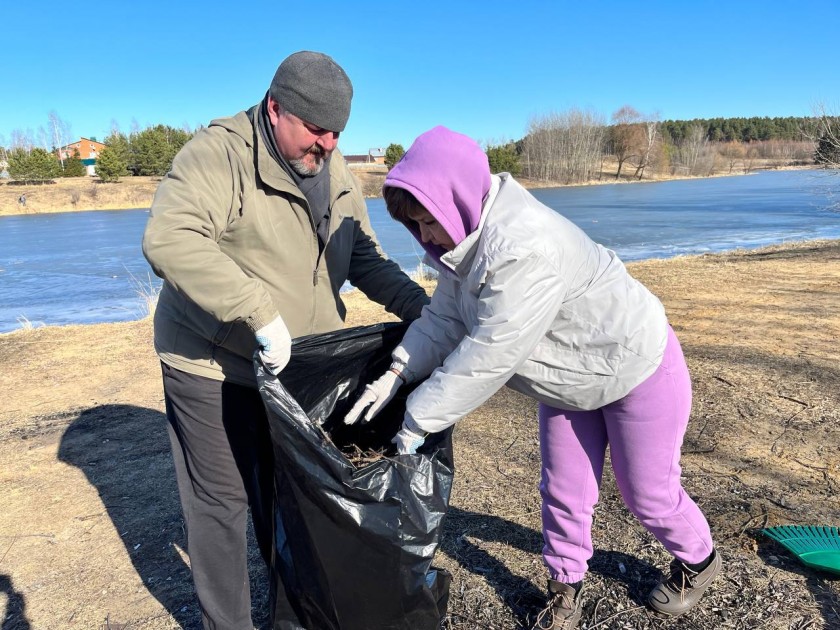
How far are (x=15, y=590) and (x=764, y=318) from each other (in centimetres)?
590

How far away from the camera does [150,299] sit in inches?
352

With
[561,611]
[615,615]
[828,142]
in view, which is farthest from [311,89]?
[828,142]

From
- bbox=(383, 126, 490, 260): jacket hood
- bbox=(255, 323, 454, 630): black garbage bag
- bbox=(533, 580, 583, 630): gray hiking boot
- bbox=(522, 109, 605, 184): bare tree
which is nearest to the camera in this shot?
bbox=(383, 126, 490, 260): jacket hood

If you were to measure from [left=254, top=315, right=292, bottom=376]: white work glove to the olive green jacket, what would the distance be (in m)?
0.02

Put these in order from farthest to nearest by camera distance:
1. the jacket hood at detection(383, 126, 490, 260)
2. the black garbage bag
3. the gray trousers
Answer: the gray trousers → the black garbage bag → the jacket hood at detection(383, 126, 490, 260)

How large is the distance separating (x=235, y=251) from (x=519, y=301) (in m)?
0.86

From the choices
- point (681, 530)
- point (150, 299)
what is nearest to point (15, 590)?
point (681, 530)

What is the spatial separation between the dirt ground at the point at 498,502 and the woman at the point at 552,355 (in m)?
0.23

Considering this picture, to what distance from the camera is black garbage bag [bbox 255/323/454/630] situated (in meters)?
1.64

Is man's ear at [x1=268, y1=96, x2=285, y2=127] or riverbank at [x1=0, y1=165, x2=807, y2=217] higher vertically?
man's ear at [x1=268, y1=96, x2=285, y2=127]

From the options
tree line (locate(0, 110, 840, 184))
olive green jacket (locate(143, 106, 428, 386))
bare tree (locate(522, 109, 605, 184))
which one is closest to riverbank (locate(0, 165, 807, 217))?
tree line (locate(0, 110, 840, 184))

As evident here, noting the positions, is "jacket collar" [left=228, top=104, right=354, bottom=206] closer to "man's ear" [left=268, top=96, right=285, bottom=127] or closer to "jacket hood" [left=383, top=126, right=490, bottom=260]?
"man's ear" [left=268, top=96, right=285, bottom=127]

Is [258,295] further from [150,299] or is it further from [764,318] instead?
[150,299]

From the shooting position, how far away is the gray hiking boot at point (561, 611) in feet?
6.71
